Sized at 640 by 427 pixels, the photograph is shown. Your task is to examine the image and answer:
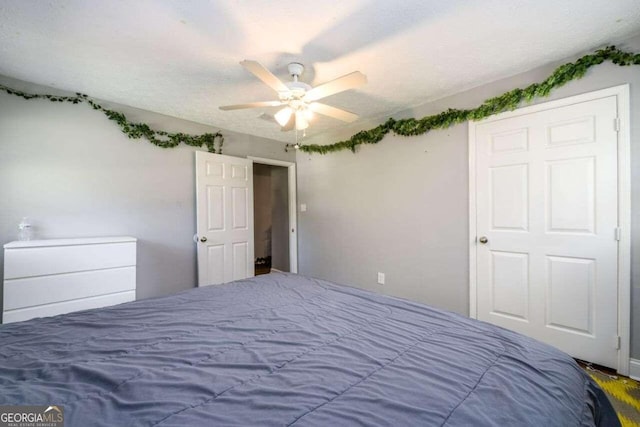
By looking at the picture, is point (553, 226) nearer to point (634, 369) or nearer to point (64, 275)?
point (634, 369)

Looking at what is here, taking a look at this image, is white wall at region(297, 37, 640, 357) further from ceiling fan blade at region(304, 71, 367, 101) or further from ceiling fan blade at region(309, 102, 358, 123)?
ceiling fan blade at region(304, 71, 367, 101)

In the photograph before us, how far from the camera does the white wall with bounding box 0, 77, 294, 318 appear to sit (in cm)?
229

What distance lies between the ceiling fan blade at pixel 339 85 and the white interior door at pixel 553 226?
1.48m

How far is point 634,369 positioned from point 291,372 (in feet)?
8.17

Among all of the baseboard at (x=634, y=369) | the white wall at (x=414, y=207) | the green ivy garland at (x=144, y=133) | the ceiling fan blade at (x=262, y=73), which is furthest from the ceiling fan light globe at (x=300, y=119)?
the baseboard at (x=634, y=369)

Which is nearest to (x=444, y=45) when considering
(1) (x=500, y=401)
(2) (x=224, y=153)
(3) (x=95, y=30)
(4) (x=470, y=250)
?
(4) (x=470, y=250)

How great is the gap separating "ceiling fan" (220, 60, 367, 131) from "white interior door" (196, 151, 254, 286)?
4.70 feet

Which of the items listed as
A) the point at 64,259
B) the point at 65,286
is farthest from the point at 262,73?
the point at 65,286

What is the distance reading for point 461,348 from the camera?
95cm

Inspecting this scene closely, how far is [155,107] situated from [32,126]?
3.30ft

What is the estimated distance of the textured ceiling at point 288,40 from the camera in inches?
59.9

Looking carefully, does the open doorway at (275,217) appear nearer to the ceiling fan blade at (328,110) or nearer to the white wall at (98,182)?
the white wall at (98,182)

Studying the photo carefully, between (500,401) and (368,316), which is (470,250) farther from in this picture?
(500,401)

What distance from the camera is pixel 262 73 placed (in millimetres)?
1636
